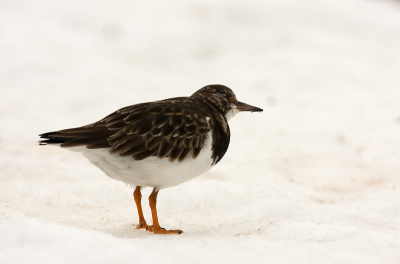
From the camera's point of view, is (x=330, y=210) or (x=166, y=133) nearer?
A: (x=166, y=133)

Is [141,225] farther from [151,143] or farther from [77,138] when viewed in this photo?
[77,138]

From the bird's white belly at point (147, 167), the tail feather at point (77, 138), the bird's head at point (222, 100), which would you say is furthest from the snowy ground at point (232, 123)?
the bird's head at point (222, 100)

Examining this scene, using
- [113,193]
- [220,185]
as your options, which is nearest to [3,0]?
[113,193]

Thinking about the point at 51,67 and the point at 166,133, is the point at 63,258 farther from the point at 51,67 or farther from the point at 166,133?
the point at 51,67

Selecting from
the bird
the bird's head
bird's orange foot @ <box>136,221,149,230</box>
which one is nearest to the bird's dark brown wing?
the bird

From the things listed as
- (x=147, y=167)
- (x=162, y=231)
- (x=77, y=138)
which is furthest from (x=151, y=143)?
(x=162, y=231)

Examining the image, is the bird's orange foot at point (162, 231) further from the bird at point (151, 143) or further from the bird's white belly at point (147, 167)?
the bird's white belly at point (147, 167)
